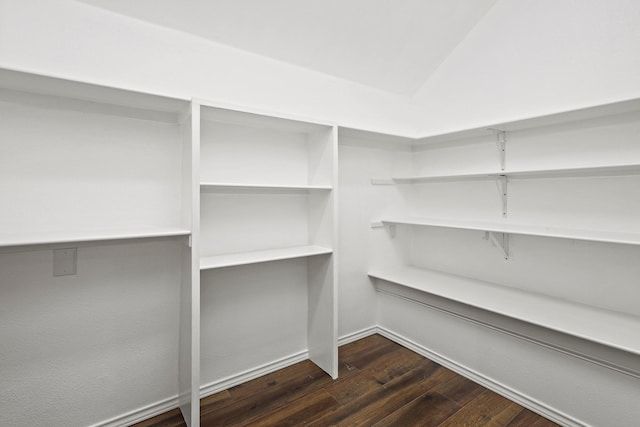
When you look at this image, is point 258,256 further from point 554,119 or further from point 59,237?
point 554,119

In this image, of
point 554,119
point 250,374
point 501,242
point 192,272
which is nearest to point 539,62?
point 554,119

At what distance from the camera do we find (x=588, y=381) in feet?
5.30

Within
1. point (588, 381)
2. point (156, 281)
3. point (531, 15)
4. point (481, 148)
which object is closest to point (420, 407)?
point (588, 381)

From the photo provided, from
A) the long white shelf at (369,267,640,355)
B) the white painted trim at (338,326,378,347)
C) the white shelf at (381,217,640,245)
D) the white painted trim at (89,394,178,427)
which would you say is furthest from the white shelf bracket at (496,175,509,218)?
the white painted trim at (89,394,178,427)

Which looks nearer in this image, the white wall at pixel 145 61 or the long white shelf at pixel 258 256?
the white wall at pixel 145 61

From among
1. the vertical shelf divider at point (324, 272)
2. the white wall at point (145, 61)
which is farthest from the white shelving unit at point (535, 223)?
the white wall at point (145, 61)

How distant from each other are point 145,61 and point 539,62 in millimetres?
2597

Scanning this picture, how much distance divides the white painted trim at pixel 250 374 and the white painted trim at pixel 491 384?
2.87 feet

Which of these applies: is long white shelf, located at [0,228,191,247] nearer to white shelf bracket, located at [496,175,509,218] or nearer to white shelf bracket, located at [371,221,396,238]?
white shelf bracket, located at [371,221,396,238]

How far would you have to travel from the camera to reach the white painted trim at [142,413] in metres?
1.68

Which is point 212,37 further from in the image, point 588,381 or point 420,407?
point 588,381

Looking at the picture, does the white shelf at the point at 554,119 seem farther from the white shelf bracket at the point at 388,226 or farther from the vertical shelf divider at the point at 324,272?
the vertical shelf divider at the point at 324,272

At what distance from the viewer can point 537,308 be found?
1.91m

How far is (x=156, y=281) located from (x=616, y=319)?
2721mm
